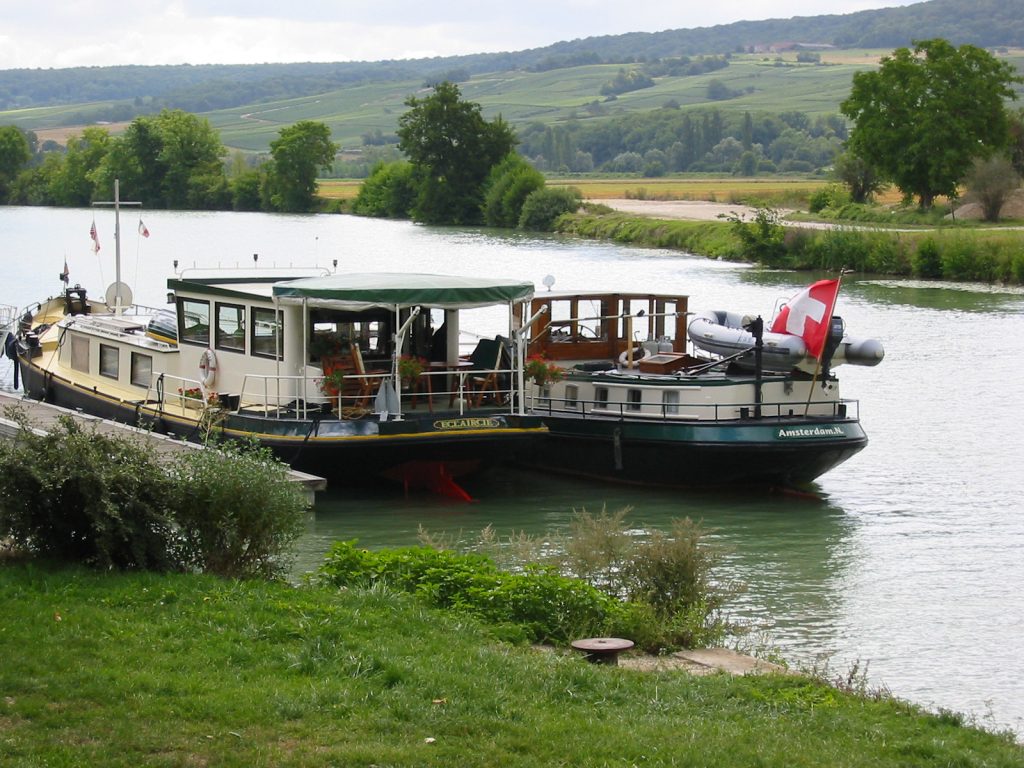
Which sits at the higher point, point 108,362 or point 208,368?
point 208,368

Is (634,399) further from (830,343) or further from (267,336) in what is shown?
(267,336)

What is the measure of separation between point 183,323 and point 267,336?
2.17m

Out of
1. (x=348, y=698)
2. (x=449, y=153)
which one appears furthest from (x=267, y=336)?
(x=449, y=153)

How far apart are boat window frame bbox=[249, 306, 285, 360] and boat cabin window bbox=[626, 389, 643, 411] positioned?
522cm

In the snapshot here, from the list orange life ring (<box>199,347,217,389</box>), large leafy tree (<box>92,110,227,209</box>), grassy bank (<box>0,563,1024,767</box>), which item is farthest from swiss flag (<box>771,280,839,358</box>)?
large leafy tree (<box>92,110,227,209</box>)

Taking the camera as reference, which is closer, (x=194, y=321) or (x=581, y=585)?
(x=581, y=585)

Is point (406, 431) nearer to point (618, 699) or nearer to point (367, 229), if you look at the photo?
point (618, 699)

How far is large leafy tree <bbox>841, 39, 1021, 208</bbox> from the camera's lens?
74312 mm

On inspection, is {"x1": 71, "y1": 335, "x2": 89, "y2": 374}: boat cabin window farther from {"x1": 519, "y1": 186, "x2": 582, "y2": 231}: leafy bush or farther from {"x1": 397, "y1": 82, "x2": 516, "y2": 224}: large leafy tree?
{"x1": 397, "y1": 82, "x2": 516, "y2": 224}: large leafy tree

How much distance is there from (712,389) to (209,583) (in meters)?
12.4

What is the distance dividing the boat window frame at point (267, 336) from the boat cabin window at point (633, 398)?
522cm

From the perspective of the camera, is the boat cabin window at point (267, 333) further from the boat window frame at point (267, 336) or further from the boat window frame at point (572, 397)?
the boat window frame at point (572, 397)

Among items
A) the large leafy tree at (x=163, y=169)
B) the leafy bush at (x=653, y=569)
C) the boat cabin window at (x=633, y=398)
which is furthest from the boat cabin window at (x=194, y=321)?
the large leafy tree at (x=163, y=169)

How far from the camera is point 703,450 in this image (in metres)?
22.6
